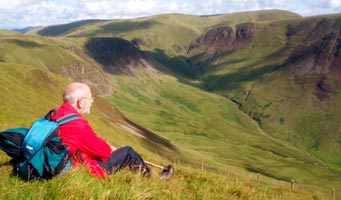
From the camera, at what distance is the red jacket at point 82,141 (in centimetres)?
966

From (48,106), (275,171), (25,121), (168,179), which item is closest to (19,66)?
(48,106)

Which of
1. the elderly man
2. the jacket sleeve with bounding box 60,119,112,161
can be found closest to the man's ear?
the elderly man

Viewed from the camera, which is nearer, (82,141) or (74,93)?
(82,141)

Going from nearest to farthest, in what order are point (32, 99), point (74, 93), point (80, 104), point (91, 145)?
point (91, 145) → point (74, 93) → point (80, 104) → point (32, 99)

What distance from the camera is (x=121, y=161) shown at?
11.3m

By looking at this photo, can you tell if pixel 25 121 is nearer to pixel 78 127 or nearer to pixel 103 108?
pixel 78 127

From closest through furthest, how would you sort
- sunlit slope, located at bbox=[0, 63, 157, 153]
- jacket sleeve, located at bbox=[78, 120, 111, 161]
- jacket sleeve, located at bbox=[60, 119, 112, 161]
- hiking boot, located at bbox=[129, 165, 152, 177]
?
jacket sleeve, located at bbox=[60, 119, 112, 161] → jacket sleeve, located at bbox=[78, 120, 111, 161] → hiking boot, located at bbox=[129, 165, 152, 177] → sunlit slope, located at bbox=[0, 63, 157, 153]

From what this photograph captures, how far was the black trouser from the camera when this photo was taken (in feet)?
35.5

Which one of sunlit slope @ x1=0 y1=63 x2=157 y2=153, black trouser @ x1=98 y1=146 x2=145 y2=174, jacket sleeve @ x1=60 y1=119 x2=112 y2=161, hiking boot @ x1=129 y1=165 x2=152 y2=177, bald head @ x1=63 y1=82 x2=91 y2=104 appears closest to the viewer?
jacket sleeve @ x1=60 y1=119 x2=112 y2=161

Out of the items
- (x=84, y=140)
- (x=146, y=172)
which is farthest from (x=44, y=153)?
(x=146, y=172)

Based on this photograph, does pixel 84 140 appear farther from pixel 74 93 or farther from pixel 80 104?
pixel 74 93

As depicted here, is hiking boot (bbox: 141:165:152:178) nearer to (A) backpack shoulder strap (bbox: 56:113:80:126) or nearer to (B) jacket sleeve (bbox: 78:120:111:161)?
(B) jacket sleeve (bbox: 78:120:111:161)

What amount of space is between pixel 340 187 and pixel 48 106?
13672 cm

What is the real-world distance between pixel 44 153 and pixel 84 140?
51.2 inches
